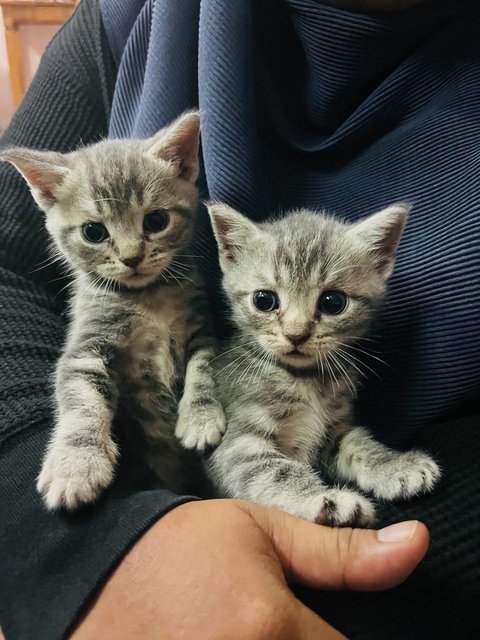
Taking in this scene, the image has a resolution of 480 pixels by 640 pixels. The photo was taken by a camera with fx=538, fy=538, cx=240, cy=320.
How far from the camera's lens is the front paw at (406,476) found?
753 millimetres

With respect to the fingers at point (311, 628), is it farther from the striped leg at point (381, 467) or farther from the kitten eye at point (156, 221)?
the kitten eye at point (156, 221)

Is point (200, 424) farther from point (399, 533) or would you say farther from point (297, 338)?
point (399, 533)

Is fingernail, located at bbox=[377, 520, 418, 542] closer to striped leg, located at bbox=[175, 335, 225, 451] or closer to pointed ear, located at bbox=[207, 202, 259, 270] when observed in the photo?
striped leg, located at bbox=[175, 335, 225, 451]

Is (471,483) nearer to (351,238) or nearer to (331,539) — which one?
(331,539)

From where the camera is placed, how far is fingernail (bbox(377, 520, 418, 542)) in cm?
60

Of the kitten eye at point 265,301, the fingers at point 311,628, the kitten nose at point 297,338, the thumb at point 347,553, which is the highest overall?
the kitten eye at point 265,301

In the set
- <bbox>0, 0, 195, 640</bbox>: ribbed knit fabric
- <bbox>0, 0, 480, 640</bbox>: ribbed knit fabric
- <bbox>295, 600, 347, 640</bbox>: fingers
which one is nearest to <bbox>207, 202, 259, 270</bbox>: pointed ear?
<bbox>0, 0, 480, 640</bbox>: ribbed knit fabric

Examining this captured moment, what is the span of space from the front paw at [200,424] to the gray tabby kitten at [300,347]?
27 millimetres

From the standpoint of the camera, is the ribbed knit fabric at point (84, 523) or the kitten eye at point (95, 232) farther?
the kitten eye at point (95, 232)

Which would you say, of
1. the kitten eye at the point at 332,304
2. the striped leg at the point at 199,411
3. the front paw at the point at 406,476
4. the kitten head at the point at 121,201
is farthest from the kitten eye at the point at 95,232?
the front paw at the point at 406,476

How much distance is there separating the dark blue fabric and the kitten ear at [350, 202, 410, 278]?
0.09ft

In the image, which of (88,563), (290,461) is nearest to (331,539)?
(290,461)

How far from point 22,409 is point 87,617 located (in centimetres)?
35

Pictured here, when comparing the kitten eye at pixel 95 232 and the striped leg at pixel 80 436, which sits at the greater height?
the kitten eye at pixel 95 232
